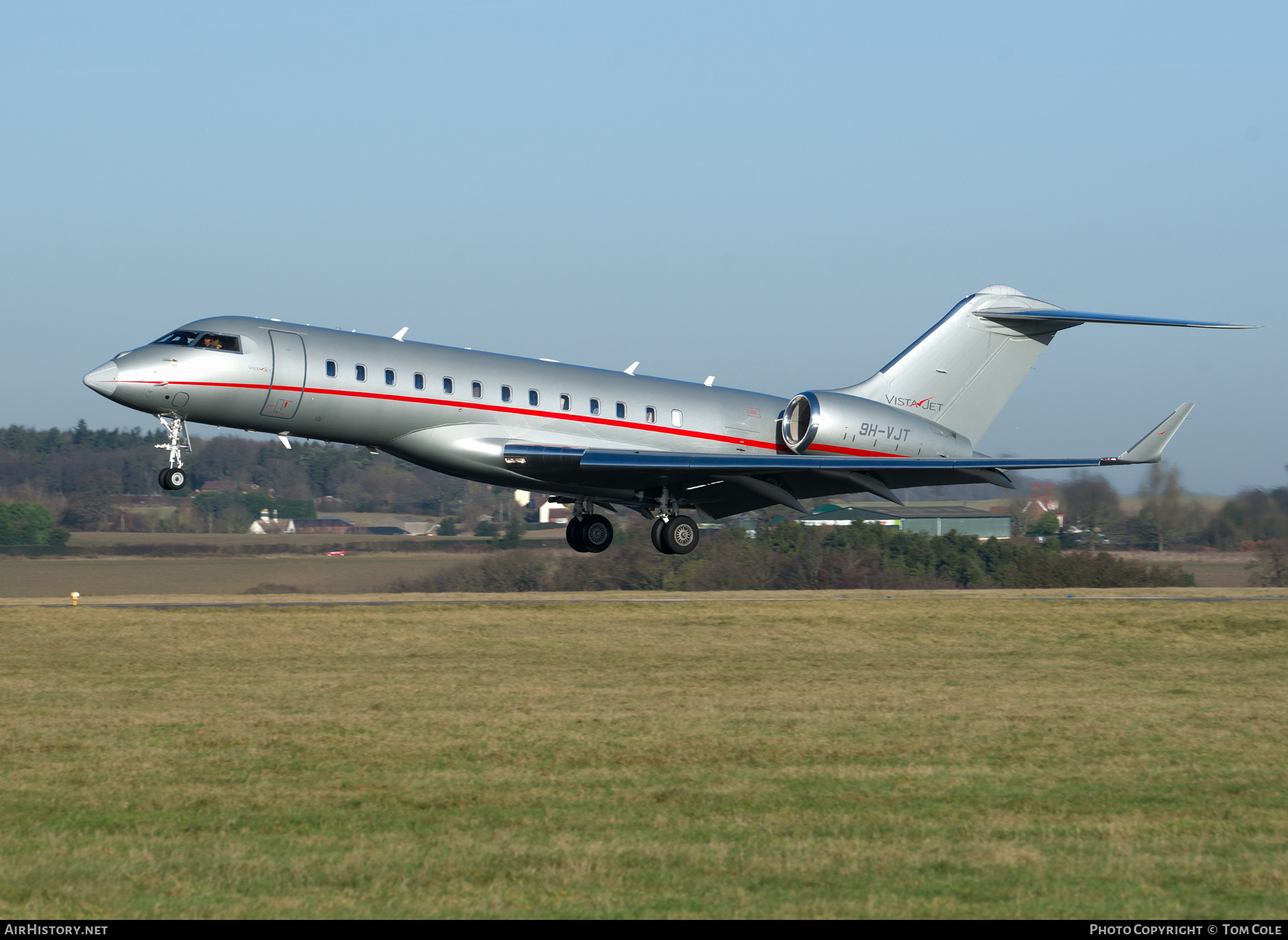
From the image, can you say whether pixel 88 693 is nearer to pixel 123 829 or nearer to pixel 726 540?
pixel 123 829

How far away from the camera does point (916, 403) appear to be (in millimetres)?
28234

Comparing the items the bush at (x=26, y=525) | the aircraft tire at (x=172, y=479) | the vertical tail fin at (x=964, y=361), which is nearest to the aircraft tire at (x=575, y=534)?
the vertical tail fin at (x=964, y=361)

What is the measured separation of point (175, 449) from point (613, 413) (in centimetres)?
806

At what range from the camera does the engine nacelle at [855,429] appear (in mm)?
26359

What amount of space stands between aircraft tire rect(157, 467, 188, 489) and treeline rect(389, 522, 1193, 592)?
24.0 meters

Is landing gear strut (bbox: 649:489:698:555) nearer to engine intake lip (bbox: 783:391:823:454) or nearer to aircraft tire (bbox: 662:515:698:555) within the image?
aircraft tire (bbox: 662:515:698:555)

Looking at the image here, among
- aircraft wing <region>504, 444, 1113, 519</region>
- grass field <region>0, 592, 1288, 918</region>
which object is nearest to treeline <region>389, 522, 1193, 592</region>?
aircraft wing <region>504, 444, 1113, 519</region>

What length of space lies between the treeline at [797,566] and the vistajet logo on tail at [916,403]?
64.4 feet

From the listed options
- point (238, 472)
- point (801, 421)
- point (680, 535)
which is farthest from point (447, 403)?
point (238, 472)

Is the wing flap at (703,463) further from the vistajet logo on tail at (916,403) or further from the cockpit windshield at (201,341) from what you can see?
the cockpit windshield at (201,341)

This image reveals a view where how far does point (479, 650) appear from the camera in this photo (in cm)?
1895

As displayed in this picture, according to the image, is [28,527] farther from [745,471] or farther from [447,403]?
[745,471]
